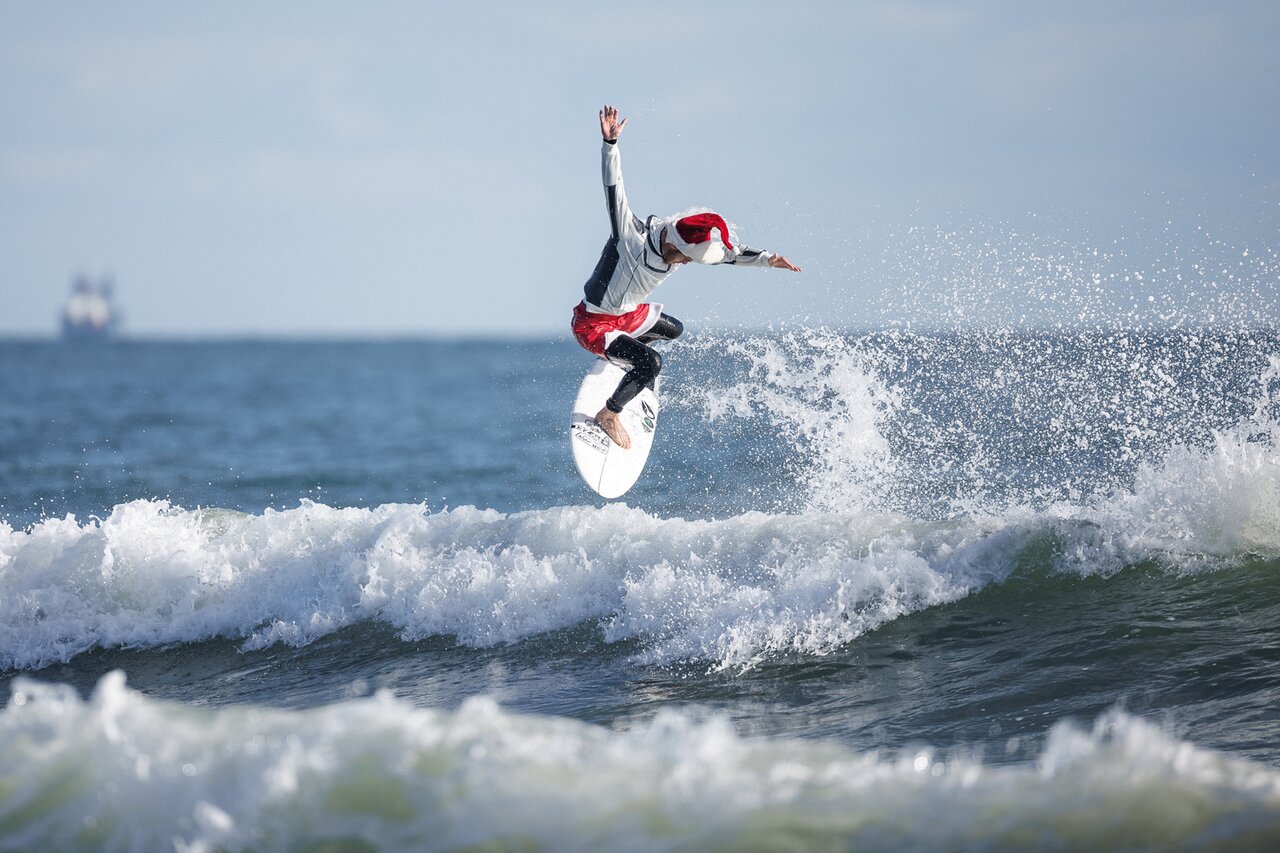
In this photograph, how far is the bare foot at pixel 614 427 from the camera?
30.0ft

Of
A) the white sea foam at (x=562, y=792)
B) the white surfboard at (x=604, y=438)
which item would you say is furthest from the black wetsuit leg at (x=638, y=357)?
the white sea foam at (x=562, y=792)

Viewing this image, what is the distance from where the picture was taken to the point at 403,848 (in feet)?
14.2

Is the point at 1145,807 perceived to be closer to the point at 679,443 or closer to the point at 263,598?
the point at 263,598

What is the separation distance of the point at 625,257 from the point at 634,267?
10 cm

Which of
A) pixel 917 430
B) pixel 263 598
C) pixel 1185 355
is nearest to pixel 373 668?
pixel 263 598

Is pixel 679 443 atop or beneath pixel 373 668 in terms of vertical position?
atop

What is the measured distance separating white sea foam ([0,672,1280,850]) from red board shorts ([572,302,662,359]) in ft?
13.7

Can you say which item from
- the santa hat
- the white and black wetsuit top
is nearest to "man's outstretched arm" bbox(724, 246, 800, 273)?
the white and black wetsuit top

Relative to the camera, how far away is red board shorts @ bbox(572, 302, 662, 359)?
848 cm

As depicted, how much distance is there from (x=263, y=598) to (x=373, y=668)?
1713 millimetres

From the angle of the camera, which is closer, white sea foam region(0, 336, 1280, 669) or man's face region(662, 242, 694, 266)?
man's face region(662, 242, 694, 266)

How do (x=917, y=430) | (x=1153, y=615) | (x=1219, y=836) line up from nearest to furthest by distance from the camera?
1. (x=1219, y=836)
2. (x=1153, y=615)
3. (x=917, y=430)

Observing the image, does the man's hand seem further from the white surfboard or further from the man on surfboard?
the white surfboard

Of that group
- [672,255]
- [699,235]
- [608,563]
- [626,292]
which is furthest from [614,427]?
[699,235]
